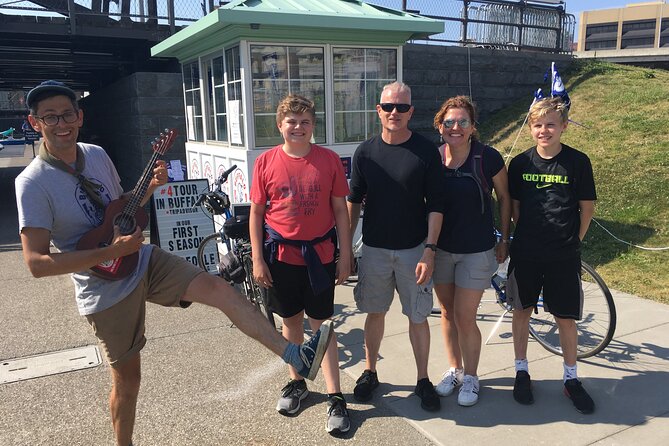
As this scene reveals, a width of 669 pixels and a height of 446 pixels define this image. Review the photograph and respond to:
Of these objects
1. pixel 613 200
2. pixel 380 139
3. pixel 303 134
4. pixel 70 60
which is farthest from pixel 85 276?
pixel 70 60

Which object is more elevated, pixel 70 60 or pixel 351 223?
pixel 70 60

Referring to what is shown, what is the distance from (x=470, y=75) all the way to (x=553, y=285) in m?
9.71

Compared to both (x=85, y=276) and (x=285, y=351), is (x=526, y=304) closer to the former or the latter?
(x=285, y=351)

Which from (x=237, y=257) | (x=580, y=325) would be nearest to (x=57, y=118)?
(x=237, y=257)

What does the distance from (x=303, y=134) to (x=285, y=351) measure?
1.19 m

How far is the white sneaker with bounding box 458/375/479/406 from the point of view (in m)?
3.22

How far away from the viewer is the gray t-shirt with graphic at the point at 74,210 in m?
2.24

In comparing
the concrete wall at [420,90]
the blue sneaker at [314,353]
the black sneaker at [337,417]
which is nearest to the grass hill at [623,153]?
the concrete wall at [420,90]

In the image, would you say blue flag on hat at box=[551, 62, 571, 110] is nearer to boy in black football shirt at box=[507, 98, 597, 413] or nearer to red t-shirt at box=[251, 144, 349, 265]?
boy in black football shirt at box=[507, 98, 597, 413]

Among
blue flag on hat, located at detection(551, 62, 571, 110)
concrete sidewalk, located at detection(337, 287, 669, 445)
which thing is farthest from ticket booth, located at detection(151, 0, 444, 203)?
blue flag on hat, located at detection(551, 62, 571, 110)

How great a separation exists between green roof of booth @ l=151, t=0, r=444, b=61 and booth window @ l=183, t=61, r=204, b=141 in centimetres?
72

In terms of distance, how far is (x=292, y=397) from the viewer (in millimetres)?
3266

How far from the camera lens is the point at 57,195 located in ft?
7.62

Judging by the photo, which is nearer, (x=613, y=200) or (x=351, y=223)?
Answer: (x=351, y=223)
